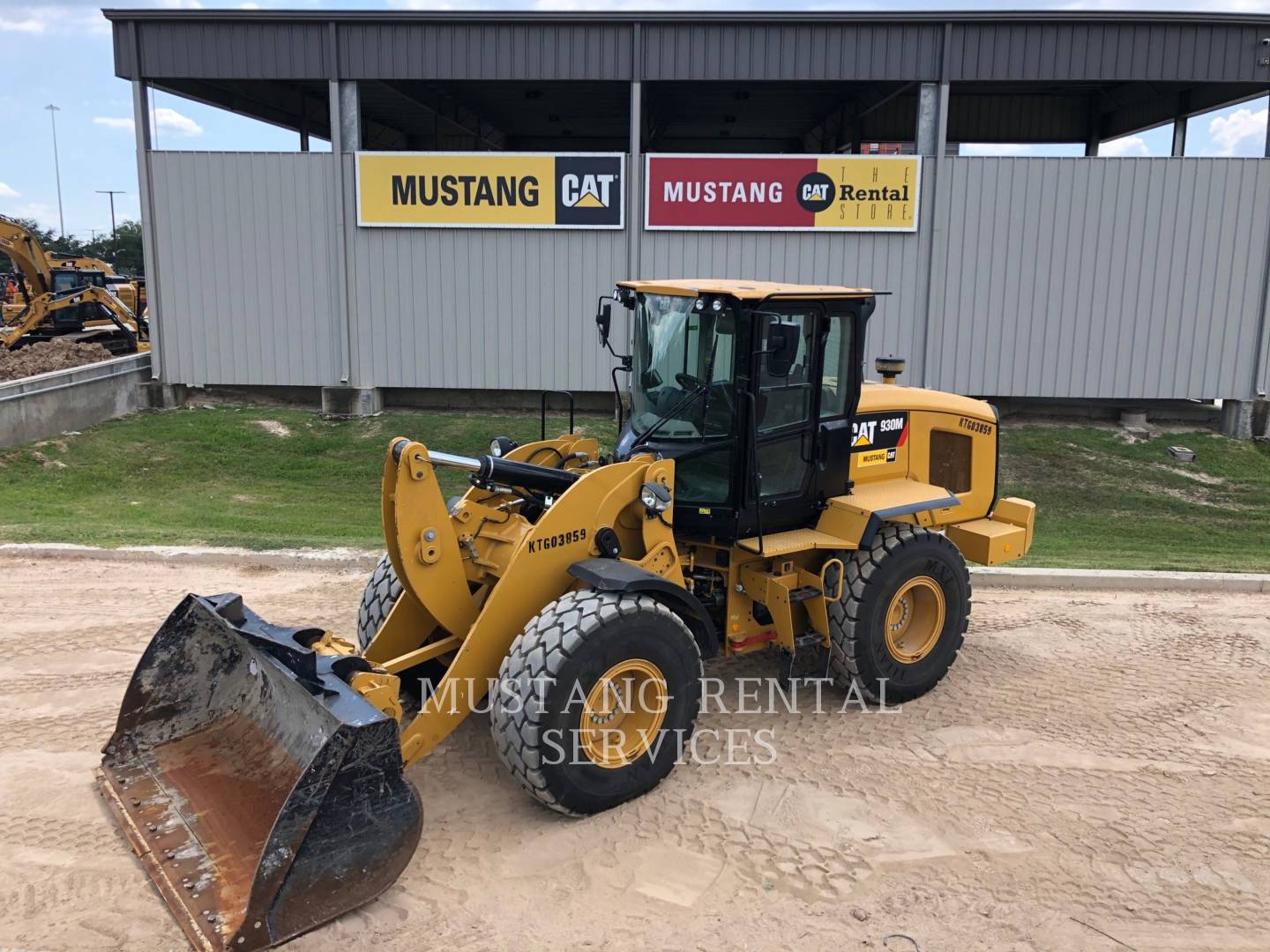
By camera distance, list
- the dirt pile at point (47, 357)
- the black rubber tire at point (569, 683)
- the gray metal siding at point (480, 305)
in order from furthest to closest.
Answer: the dirt pile at point (47, 357) < the gray metal siding at point (480, 305) < the black rubber tire at point (569, 683)

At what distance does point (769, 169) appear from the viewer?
47.5 feet

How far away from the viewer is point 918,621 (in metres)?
6.12

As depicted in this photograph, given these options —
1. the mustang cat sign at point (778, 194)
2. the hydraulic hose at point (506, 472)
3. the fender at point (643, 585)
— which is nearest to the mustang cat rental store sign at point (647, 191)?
the mustang cat sign at point (778, 194)

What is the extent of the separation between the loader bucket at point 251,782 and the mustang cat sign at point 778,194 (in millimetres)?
11031

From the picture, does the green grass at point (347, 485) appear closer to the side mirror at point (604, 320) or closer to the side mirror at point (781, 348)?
the side mirror at point (604, 320)

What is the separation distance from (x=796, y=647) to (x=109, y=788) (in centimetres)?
358

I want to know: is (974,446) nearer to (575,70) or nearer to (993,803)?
(993,803)

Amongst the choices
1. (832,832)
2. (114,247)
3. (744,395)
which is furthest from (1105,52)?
(114,247)

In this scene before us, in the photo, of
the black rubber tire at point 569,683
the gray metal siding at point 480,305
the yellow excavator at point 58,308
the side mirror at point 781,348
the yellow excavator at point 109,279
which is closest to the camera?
the black rubber tire at point 569,683

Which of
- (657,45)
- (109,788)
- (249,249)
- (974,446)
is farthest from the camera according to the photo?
(249,249)

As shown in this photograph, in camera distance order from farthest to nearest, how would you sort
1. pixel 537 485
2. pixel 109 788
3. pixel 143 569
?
1. pixel 143 569
2. pixel 537 485
3. pixel 109 788

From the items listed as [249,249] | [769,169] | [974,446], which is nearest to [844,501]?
[974,446]

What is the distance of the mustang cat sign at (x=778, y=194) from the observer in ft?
47.3

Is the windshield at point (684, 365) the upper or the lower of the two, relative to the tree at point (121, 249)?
lower
